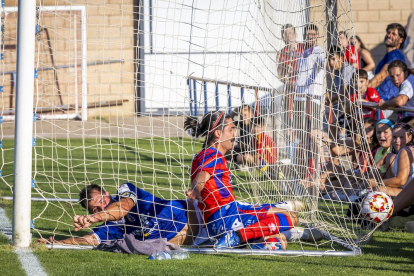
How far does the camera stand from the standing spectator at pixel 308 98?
6.26 m

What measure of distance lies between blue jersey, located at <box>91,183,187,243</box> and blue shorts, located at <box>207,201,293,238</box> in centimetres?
30

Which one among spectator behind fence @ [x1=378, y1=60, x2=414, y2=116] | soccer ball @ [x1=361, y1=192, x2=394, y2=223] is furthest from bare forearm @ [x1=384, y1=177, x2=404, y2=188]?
spectator behind fence @ [x1=378, y1=60, x2=414, y2=116]

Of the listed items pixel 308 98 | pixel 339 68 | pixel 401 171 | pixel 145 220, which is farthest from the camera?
pixel 401 171

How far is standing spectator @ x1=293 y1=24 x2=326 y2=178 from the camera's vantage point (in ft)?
20.5

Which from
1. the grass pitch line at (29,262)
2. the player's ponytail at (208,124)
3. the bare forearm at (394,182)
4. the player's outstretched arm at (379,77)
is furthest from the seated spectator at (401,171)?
the grass pitch line at (29,262)

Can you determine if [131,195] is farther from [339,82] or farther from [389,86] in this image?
[389,86]

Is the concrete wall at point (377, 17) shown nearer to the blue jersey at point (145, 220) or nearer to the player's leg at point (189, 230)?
Answer: the player's leg at point (189, 230)

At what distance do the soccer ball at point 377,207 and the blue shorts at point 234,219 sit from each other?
0.69m

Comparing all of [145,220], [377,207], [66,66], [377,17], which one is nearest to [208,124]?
[145,220]

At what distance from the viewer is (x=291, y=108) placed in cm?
640

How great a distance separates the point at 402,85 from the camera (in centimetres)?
823

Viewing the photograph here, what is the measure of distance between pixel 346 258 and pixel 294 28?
8.20ft

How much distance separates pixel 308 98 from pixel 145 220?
7.44 feet

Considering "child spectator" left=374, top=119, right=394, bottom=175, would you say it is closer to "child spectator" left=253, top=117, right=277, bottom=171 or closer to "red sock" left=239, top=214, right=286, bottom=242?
"child spectator" left=253, top=117, right=277, bottom=171
